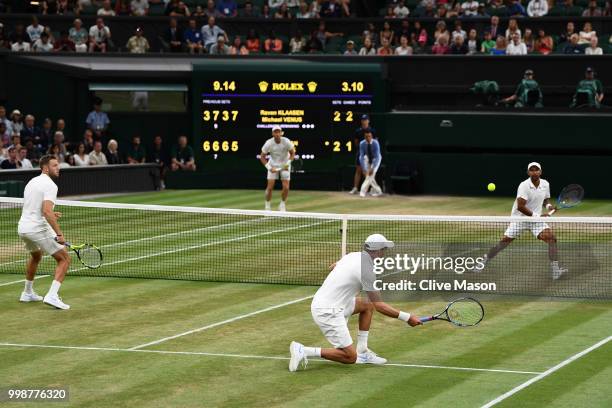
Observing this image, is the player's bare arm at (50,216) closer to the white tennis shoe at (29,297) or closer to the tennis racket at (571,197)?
the white tennis shoe at (29,297)

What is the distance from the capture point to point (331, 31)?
3816 centimetres

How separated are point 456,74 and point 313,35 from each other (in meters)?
4.55

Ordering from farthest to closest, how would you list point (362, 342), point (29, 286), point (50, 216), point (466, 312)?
point (29, 286)
point (50, 216)
point (466, 312)
point (362, 342)

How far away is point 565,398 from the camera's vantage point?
12312 mm

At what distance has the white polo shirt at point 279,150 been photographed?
29234 mm

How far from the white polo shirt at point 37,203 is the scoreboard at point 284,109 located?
17409mm

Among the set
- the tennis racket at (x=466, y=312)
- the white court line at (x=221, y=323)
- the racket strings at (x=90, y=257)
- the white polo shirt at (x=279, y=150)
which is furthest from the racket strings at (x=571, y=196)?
the white polo shirt at (x=279, y=150)

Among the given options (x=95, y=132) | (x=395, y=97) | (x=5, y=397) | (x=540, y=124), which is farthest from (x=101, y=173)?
(x=5, y=397)

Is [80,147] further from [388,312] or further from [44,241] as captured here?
[388,312]

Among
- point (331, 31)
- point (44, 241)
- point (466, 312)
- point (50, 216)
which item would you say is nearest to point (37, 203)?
point (50, 216)

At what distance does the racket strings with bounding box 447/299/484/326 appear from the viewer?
14227 millimetres

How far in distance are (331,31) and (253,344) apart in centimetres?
2434

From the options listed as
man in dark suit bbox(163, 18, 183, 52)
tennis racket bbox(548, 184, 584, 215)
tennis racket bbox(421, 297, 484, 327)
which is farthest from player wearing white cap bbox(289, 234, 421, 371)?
man in dark suit bbox(163, 18, 183, 52)

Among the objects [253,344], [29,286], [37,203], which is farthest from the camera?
[29,286]
